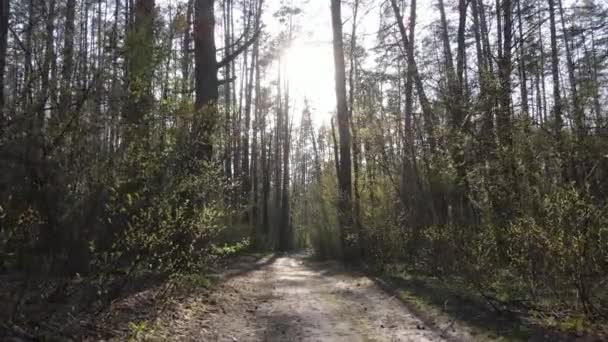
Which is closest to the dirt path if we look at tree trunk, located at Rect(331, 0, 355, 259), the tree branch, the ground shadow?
the ground shadow

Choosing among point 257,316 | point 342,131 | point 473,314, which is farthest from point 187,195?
point 342,131

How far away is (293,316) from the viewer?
6633 mm

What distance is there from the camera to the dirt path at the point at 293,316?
548cm

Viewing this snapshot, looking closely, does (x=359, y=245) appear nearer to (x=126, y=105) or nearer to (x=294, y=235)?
A: (x=126, y=105)

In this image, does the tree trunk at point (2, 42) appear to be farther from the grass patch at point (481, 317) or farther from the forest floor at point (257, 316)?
the grass patch at point (481, 317)

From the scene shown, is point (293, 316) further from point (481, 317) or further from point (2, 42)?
point (2, 42)

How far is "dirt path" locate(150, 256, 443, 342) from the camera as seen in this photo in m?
5.48

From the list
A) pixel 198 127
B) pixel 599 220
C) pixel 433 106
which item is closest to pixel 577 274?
pixel 599 220

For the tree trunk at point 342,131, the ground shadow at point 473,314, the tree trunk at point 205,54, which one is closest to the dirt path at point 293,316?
the ground shadow at point 473,314

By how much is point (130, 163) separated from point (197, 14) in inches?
252

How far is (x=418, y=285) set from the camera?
8734 millimetres

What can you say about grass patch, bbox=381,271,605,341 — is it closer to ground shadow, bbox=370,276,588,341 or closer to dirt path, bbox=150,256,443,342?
ground shadow, bbox=370,276,588,341

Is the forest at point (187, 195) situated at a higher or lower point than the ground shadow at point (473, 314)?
higher

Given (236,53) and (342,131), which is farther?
(342,131)
